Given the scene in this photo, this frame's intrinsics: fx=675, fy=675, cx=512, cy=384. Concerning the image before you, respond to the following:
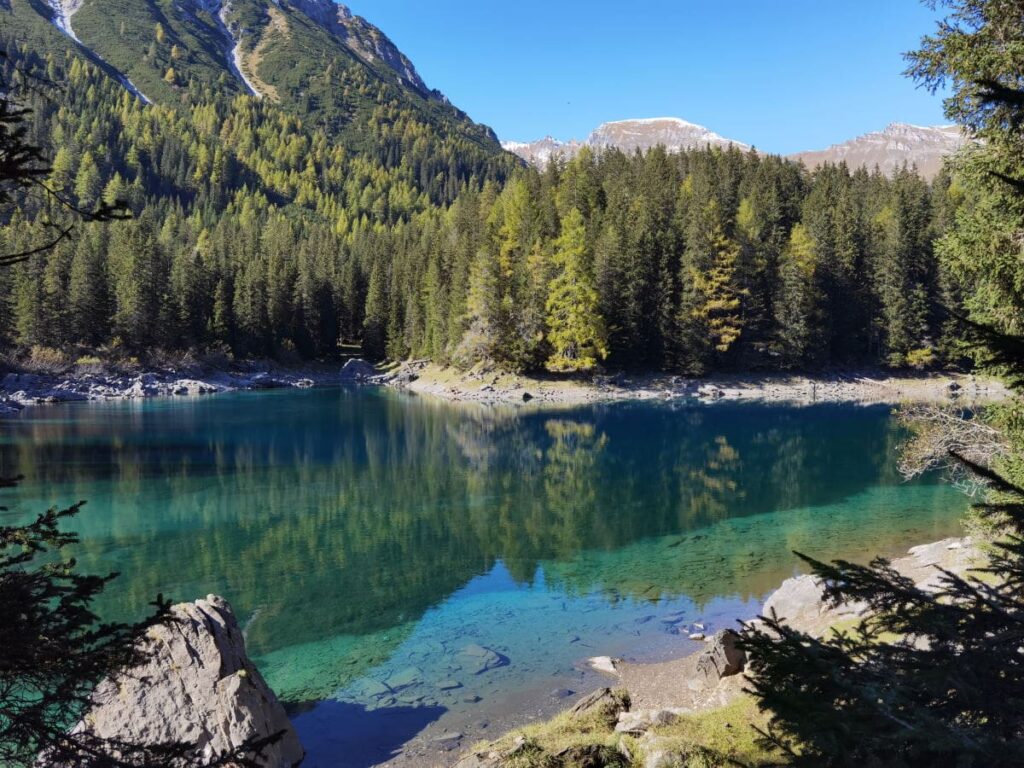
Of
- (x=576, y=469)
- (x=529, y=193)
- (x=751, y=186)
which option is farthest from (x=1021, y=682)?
(x=751, y=186)

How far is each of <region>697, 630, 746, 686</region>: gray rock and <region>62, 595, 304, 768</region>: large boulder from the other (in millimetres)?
6341

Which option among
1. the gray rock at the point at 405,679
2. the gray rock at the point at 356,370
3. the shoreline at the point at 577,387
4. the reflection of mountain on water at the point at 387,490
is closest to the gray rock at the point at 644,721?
the gray rock at the point at 405,679

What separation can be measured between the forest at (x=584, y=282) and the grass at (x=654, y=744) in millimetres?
52084

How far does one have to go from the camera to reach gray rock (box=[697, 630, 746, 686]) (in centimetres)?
1084

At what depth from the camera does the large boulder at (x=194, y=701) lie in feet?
28.6

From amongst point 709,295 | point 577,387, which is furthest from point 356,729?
point 709,295

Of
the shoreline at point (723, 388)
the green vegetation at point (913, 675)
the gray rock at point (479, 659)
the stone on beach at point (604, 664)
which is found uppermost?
the green vegetation at point (913, 675)

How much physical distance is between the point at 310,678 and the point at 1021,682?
1189 centimetres

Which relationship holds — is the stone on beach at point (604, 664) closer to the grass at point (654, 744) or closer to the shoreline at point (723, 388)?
the grass at point (654, 744)

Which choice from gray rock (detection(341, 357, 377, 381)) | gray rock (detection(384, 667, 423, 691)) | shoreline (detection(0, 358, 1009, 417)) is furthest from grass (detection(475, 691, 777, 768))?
gray rock (detection(341, 357, 377, 381))

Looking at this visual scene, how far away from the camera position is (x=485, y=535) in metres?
21.3

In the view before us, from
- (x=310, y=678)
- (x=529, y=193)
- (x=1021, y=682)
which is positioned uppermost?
(x=529, y=193)

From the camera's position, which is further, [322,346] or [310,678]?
[322,346]

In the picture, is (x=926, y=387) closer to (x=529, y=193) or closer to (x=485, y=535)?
(x=529, y=193)
